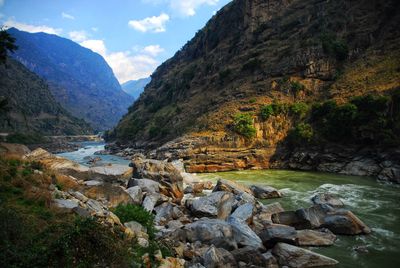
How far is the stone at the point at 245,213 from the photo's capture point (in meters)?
19.4

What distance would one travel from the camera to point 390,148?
1497 inches

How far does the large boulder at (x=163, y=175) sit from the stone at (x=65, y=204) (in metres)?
14.1

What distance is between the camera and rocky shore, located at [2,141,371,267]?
13.6m

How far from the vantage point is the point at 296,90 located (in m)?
56.7

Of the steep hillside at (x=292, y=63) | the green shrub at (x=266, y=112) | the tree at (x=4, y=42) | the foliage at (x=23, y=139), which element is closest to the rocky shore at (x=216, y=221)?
the tree at (x=4, y=42)

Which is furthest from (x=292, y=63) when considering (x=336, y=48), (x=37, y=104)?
(x=37, y=104)

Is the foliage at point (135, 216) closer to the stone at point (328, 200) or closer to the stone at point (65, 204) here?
the stone at point (65, 204)

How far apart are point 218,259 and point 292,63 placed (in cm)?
5286

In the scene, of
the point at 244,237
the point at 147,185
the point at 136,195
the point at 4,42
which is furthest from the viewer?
the point at 147,185

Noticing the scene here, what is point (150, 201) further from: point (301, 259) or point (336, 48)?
point (336, 48)

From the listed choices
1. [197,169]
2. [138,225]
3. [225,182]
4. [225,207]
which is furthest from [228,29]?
[138,225]

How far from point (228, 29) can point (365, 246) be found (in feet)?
299

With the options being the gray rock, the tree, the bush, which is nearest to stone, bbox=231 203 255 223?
the gray rock

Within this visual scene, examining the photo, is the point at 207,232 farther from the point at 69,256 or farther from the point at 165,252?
the point at 69,256
